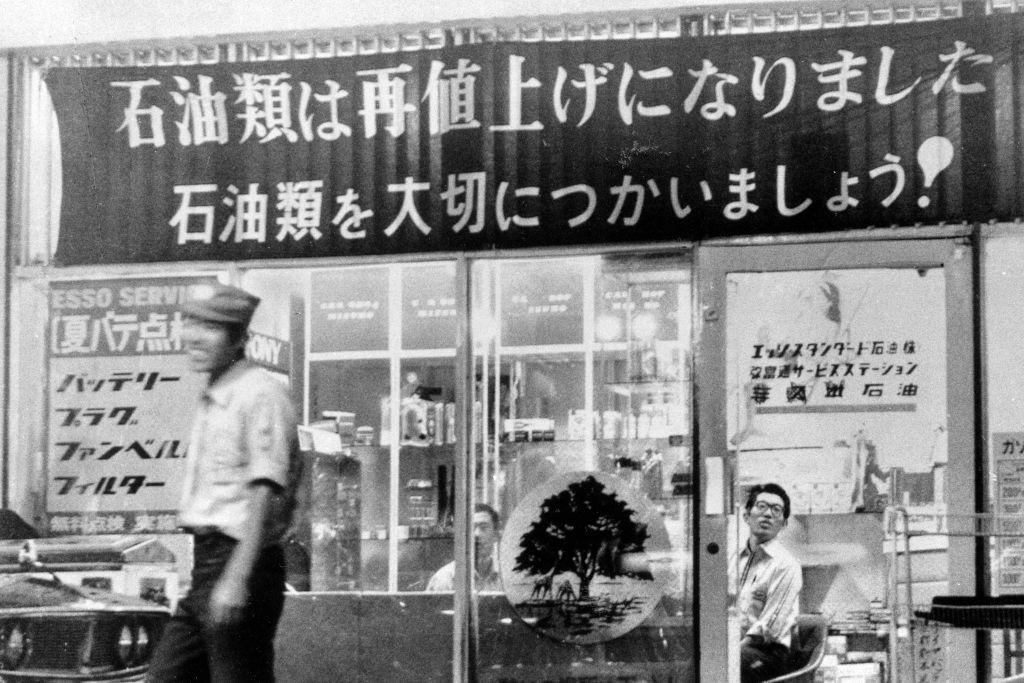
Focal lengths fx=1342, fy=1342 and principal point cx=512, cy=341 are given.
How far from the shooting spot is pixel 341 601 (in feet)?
25.0

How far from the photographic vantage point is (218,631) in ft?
16.7

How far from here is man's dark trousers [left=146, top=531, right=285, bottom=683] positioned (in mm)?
5113

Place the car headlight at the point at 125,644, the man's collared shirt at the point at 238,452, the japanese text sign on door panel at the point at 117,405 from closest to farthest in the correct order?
1. the man's collared shirt at the point at 238,452
2. the car headlight at the point at 125,644
3. the japanese text sign on door panel at the point at 117,405

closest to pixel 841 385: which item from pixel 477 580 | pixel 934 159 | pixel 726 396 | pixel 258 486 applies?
pixel 726 396

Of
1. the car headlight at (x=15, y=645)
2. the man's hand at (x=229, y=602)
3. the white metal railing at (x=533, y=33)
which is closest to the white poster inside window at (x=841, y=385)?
the white metal railing at (x=533, y=33)

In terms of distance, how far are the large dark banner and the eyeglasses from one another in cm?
147

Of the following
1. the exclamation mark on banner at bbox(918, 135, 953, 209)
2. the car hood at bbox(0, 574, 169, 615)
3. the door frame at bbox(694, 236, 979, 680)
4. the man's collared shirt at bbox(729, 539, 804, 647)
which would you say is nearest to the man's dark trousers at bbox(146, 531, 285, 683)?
the car hood at bbox(0, 574, 169, 615)

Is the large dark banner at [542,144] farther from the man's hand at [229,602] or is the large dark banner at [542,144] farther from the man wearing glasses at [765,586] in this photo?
the man's hand at [229,602]

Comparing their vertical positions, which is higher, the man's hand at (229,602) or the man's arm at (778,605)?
the man's hand at (229,602)

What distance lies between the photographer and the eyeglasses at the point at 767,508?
23.3 feet

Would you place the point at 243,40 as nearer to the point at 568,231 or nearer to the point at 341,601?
the point at 568,231

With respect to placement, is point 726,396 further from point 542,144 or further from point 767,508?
point 542,144

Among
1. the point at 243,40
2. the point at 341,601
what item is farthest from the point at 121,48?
the point at 341,601

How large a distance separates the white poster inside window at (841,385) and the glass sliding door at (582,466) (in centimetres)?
39
